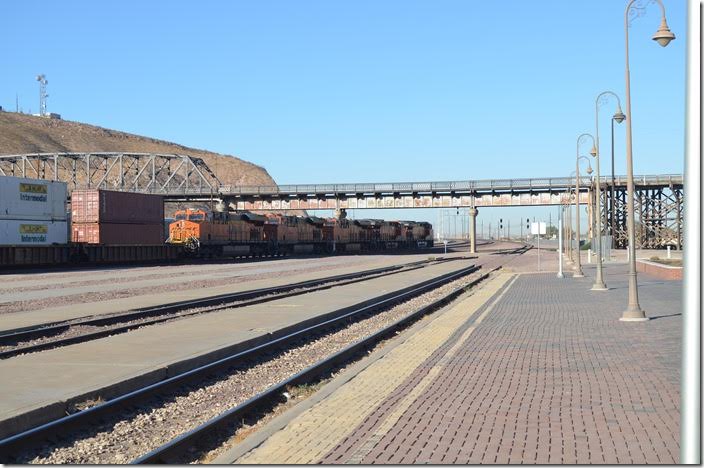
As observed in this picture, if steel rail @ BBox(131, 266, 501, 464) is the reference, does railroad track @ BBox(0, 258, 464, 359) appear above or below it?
below

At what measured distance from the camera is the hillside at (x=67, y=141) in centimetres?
15635

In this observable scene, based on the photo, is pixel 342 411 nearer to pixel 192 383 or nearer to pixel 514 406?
pixel 514 406

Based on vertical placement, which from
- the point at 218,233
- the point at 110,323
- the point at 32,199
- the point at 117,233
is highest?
the point at 32,199

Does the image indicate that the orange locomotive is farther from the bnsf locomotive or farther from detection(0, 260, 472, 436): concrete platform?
detection(0, 260, 472, 436): concrete platform

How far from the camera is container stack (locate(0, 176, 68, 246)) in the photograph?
44.2m

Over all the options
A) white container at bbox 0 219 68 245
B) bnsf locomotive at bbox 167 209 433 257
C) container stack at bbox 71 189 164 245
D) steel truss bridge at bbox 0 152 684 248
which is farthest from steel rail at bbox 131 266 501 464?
steel truss bridge at bbox 0 152 684 248

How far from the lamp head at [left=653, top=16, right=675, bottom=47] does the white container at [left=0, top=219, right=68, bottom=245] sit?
120 ft

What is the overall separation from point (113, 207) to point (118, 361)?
4365 centimetres

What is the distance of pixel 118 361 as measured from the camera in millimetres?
12859

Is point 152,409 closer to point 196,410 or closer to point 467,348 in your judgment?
point 196,410

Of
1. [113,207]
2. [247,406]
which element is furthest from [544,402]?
[113,207]

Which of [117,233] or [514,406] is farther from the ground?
[117,233]

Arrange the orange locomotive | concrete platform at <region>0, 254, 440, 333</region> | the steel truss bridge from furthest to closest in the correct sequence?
the steel truss bridge < the orange locomotive < concrete platform at <region>0, 254, 440, 333</region>

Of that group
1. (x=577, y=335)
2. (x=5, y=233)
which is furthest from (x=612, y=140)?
(x=577, y=335)
